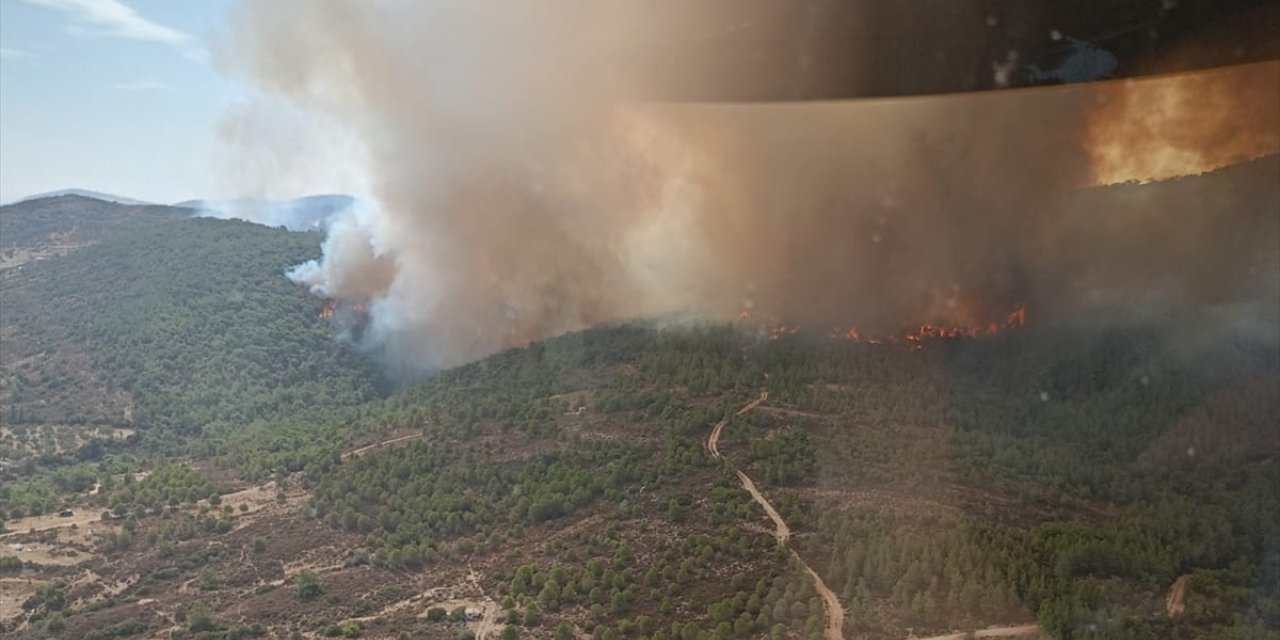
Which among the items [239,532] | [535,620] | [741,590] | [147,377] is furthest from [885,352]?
[147,377]

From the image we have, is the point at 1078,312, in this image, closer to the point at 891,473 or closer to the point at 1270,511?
the point at 1270,511

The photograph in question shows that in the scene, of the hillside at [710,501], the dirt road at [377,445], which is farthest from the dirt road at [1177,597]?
the dirt road at [377,445]

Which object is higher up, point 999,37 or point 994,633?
point 999,37

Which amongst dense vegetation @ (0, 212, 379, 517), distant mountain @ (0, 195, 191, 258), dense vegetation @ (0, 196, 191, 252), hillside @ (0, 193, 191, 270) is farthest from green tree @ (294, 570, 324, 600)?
dense vegetation @ (0, 196, 191, 252)

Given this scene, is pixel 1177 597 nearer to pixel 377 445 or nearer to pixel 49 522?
pixel 377 445

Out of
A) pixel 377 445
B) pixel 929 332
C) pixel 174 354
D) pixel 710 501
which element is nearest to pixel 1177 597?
pixel 710 501

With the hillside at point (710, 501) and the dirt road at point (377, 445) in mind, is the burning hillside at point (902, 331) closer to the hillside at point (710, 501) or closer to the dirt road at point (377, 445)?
the hillside at point (710, 501)

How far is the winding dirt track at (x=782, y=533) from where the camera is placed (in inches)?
405

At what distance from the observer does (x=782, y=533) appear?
41.1 feet

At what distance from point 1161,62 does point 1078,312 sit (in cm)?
1754

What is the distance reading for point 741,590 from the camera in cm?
1120

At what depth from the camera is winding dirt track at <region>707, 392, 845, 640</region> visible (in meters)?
10.3

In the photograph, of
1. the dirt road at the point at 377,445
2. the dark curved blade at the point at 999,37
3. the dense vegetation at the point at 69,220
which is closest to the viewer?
the dark curved blade at the point at 999,37

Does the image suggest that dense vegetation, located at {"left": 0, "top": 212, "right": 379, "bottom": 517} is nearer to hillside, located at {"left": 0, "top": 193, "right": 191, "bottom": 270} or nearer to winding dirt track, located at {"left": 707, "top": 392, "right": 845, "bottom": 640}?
hillside, located at {"left": 0, "top": 193, "right": 191, "bottom": 270}
